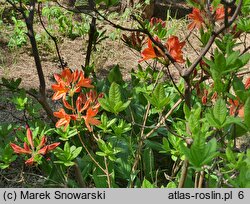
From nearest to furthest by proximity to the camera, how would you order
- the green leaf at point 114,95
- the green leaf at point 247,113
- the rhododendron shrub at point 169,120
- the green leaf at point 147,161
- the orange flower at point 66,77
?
1. the green leaf at point 247,113
2. the rhododendron shrub at point 169,120
3. the green leaf at point 114,95
4. the orange flower at point 66,77
5. the green leaf at point 147,161

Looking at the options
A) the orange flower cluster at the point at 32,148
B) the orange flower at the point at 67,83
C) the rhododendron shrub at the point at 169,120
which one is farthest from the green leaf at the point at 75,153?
the orange flower at the point at 67,83

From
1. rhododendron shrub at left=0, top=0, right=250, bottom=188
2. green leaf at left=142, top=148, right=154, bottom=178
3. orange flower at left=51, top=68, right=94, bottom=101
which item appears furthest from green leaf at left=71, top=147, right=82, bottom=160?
green leaf at left=142, top=148, right=154, bottom=178

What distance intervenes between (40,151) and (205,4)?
778 millimetres

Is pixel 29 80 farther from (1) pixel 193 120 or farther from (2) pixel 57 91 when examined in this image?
(1) pixel 193 120

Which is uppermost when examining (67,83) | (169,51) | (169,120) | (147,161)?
(169,51)

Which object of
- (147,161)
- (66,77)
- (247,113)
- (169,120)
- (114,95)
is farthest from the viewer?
(169,120)

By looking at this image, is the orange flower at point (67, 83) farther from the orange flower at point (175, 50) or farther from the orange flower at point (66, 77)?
the orange flower at point (175, 50)

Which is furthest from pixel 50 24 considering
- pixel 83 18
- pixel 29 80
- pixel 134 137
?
pixel 134 137

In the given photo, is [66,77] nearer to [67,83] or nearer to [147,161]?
[67,83]

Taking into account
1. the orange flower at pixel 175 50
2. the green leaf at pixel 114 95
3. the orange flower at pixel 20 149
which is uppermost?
the orange flower at pixel 175 50

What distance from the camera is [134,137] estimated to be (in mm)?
2268

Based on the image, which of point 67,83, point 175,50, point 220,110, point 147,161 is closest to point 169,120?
point 147,161

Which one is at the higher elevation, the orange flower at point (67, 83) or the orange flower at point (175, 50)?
the orange flower at point (175, 50)

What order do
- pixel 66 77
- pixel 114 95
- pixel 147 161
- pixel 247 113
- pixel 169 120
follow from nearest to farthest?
pixel 247 113 → pixel 114 95 → pixel 66 77 → pixel 147 161 → pixel 169 120
